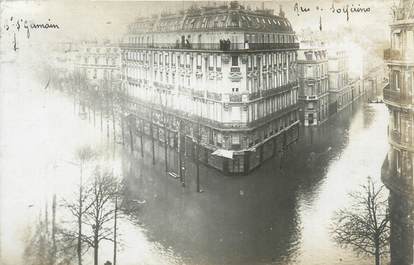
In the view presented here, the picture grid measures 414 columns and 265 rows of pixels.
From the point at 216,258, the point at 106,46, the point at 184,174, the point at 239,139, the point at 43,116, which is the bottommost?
the point at 216,258

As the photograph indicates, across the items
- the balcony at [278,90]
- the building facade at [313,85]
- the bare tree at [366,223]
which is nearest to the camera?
the bare tree at [366,223]

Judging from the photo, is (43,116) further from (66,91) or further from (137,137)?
(137,137)

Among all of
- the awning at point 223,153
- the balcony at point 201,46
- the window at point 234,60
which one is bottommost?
the awning at point 223,153

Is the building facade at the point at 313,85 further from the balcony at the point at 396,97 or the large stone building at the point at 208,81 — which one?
the balcony at the point at 396,97

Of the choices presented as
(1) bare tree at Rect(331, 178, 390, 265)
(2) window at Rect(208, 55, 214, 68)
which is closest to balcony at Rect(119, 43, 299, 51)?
(2) window at Rect(208, 55, 214, 68)

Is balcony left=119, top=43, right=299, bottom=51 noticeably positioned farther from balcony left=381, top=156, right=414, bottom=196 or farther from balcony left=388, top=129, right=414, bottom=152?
balcony left=381, top=156, right=414, bottom=196

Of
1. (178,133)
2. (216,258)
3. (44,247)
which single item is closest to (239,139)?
(178,133)

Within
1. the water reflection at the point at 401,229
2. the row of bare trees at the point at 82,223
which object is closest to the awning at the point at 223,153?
the row of bare trees at the point at 82,223
